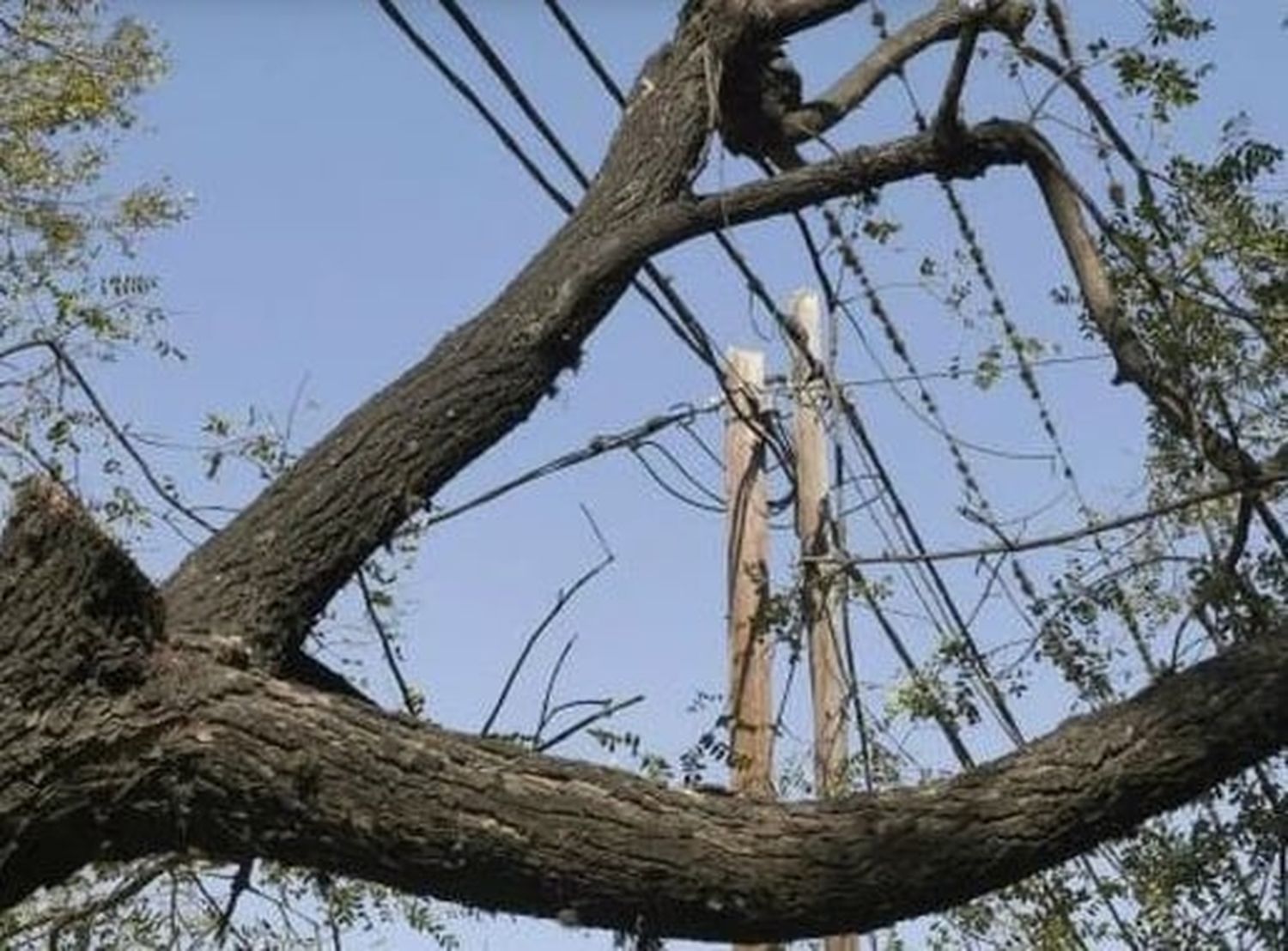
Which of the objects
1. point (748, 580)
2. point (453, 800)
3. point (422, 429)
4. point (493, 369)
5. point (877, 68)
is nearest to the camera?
point (453, 800)

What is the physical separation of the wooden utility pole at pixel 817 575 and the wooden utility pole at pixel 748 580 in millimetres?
158

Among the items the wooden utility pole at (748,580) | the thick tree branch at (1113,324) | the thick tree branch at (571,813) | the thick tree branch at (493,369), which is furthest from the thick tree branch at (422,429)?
the wooden utility pole at (748,580)

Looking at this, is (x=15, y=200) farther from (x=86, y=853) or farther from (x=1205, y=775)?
(x=1205, y=775)

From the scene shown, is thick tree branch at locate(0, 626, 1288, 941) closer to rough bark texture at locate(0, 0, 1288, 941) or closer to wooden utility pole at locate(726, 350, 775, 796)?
rough bark texture at locate(0, 0, 1288, 941)

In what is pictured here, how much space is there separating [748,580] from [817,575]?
124cm

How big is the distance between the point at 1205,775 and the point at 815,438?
3819 millimetres

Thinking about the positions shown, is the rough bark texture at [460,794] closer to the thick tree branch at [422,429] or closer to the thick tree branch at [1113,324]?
the thick tree branch at [422,429]

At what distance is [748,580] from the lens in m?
7.38

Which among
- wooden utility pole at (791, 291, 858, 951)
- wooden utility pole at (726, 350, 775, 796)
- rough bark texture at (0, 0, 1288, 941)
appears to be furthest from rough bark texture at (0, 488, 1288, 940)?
wooden utility pole at (726, 350, 775, 796)

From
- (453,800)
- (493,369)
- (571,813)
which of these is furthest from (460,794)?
(493,369)

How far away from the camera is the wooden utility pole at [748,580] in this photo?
6.84m

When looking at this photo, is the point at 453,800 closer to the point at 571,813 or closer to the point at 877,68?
the point at 571,813

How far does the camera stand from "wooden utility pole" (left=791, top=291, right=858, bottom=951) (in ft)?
20.6

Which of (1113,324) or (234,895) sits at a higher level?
(1113,324)
